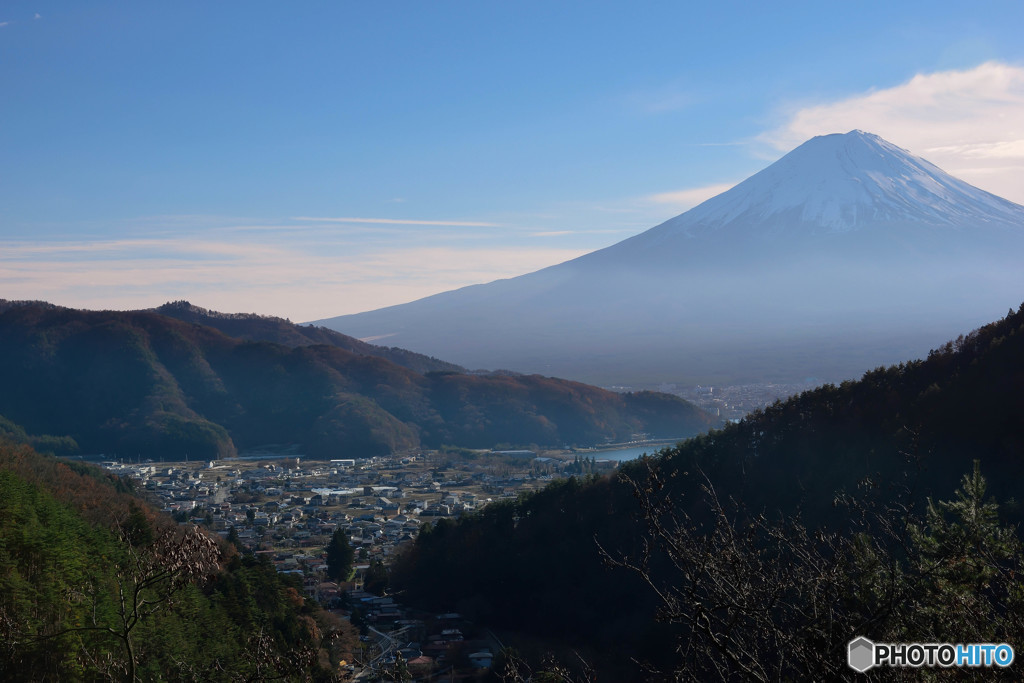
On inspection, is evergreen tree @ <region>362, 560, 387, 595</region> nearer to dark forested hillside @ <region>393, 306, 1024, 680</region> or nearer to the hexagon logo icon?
dark forested hillside @ <region>393, 306, 1024, 680</region>

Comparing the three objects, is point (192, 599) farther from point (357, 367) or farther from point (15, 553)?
point (357, 367)

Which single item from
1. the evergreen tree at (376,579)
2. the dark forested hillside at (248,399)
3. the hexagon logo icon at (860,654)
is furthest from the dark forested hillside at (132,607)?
the dark forested hillside at (248,399)

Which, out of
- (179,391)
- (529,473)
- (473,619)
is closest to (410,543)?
(473,619)

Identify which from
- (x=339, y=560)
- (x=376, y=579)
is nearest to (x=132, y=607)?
(x=376, y=579)

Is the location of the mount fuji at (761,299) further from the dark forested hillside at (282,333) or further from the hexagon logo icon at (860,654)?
the hexagon logo icon at (860,654)

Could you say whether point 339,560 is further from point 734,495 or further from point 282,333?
point 282,333

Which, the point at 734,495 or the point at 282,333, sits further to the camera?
the point at 282,333

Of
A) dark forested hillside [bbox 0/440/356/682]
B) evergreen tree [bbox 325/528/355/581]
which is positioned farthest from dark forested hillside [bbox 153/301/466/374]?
dark forested hillside [bbox 0/440/356/682]
